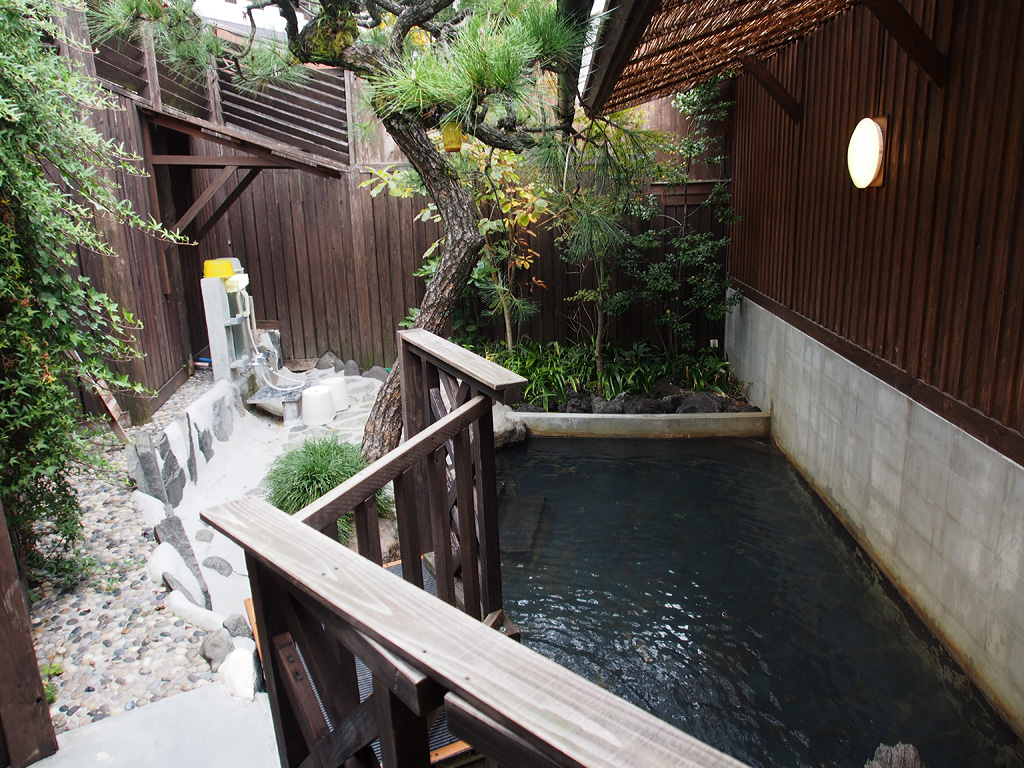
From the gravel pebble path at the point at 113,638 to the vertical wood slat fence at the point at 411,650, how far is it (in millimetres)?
1130

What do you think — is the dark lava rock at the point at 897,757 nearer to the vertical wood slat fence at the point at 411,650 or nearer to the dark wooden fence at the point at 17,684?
the vertical wood slat fence at the point at 411,650

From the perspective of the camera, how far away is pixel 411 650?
853 millimetres

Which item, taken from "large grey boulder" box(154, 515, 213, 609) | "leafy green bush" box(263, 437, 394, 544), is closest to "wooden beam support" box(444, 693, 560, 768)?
"large grey boulder" box(154, 515, 213, 609)

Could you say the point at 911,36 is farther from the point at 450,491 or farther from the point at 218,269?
the point at 218,269

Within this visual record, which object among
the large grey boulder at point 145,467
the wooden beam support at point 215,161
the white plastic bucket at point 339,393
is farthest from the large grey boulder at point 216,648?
the wooden beam support at point 215,161

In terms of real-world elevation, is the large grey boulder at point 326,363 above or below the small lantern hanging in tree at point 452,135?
below

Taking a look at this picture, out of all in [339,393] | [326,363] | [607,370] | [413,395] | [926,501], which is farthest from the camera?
[326,363]

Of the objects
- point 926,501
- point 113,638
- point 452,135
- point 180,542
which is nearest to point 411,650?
point 113,638

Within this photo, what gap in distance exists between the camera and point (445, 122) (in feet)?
12.0

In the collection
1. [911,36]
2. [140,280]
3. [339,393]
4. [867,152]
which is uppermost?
[911,36]

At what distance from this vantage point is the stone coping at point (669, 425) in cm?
582

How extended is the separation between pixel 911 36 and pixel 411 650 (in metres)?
3.43

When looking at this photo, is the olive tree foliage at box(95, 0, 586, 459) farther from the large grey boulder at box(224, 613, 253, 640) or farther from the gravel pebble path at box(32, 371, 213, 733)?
the large grey boulder at box(224, 613, 253, 640)

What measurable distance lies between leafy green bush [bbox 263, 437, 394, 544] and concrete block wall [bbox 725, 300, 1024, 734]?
2837mm
